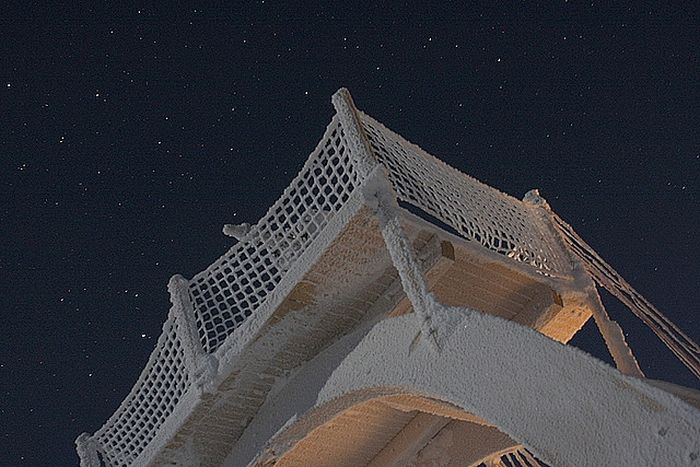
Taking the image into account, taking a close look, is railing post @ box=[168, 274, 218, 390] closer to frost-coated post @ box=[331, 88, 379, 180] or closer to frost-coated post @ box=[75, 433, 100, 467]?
frost-coated post @ box=[75, 433, 100, 467]

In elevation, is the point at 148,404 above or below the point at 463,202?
above

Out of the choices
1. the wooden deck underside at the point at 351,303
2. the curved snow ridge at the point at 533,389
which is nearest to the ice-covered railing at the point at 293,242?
the wooden deck underside at the point at 351,303

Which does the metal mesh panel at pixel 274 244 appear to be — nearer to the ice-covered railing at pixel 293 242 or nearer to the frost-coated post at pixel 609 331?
the ice-covered railing at pixel 293 242

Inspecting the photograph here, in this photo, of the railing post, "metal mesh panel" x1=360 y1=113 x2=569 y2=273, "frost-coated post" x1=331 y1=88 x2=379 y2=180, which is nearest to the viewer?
"frost-coated post" x1=331 y1=88 x2=379 y2=180

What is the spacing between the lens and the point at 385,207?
11.6 feet

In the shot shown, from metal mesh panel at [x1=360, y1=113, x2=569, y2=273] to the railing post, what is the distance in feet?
4.15

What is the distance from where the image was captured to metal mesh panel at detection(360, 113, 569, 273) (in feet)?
12.4

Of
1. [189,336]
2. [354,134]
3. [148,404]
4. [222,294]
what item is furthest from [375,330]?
[148,404]

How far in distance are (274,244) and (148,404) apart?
1.23m

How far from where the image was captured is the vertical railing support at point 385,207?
328 cm

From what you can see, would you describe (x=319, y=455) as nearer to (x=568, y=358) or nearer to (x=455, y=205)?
(x=455, y=205)

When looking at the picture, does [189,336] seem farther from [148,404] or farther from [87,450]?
[87,450]

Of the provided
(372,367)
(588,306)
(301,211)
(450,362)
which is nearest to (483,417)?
(450,362)

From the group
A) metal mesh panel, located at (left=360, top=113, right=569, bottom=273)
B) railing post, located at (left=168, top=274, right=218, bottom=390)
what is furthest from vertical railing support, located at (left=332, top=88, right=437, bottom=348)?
railing post, located at (left=168, top=274, right=218, bottom=390)
